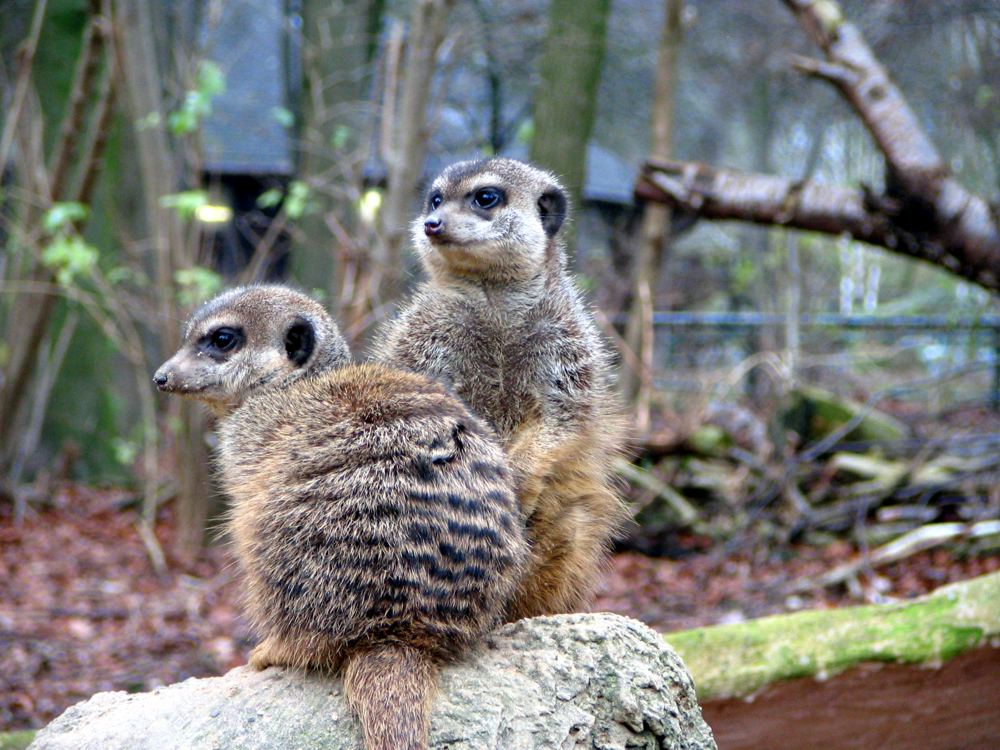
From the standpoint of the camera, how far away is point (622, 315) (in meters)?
9.62

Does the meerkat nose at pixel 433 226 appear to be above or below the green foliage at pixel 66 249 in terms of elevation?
above

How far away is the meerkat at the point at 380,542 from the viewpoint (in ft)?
8.09

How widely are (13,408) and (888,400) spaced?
9.73 metres

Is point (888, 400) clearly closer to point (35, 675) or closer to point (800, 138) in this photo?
point (35, 675)

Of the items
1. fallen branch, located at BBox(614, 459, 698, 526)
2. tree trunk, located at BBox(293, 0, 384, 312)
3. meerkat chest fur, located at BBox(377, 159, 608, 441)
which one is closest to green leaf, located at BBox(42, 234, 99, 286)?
tree trunk, located at BBox(293, 0, 384, 312)

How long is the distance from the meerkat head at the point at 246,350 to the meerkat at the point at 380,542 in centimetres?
41

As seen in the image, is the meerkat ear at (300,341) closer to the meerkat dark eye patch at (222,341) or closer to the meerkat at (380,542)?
the meerkat dark eye patch at (222,341)

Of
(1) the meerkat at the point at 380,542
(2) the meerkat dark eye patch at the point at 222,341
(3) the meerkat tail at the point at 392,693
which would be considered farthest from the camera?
(2) the meerkat dark eye patch at the point at 222,341

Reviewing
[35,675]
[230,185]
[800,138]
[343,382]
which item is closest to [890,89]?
[343,382]

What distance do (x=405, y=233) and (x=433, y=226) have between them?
3.66m

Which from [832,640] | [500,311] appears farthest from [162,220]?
[832,640]

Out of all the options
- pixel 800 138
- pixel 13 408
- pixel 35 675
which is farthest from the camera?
pixel 800 138

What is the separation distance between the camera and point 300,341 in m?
3.35

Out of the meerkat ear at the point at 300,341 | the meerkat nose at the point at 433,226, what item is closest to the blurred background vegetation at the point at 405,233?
the meerkat nose at the point at 433,226
